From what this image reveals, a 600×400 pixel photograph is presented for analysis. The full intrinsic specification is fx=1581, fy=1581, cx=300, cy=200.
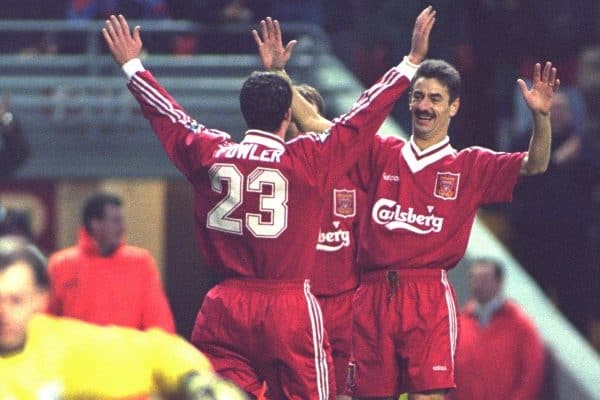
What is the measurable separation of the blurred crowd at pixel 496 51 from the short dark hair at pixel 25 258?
7745mm

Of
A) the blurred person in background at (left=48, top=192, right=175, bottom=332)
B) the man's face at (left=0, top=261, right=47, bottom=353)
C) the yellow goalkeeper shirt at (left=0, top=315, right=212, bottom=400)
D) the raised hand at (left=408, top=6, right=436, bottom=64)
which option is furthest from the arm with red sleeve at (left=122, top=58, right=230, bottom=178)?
the blurred person in background at (left=48, top=192, right=175, bottom=332)

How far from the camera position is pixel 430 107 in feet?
25.0

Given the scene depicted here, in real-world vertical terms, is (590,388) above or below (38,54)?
below

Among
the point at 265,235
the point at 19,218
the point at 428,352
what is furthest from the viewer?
the point at 19,218

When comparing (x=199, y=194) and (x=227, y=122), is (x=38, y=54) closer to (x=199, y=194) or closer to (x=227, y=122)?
(x=227, y=122)

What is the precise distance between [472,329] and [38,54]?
477cm

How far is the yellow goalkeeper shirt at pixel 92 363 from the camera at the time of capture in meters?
4.96

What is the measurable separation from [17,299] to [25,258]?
0.14 m

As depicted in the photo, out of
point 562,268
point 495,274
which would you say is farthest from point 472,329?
point 562,268

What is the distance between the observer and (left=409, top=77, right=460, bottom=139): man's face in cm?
763

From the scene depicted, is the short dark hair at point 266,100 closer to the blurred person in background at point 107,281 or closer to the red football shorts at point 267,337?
A: the red football shorts at point 267,337

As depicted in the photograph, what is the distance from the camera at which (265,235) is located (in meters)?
7.02

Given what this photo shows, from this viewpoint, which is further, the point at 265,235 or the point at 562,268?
the point at 562,268

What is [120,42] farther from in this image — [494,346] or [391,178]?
[494,346]
